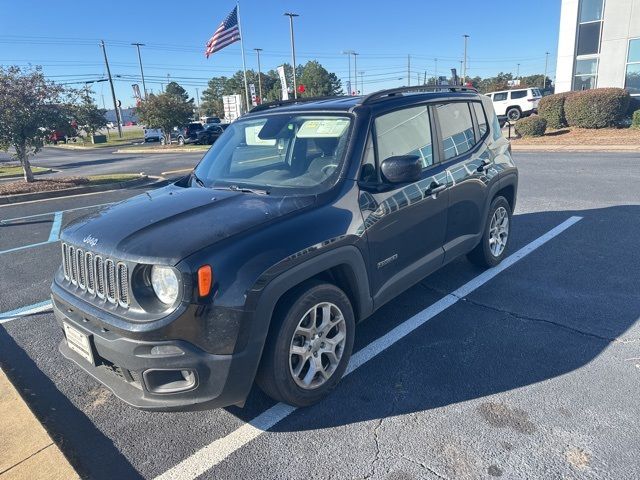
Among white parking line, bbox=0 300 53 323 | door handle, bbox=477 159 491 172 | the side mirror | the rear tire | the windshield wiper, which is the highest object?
the side mirror

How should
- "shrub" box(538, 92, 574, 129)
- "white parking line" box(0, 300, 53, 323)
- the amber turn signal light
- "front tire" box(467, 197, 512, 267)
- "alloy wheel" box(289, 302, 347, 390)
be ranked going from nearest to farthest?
the amber turn signal light < "alloy wheel" box(289, 302, 347, 390) < "white parking line" box(0, 300, 53, 323) < "front tire" box(467, 197, 512, 267) < "shrub" box(538, 92, 574, 129)

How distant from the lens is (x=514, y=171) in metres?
5.27

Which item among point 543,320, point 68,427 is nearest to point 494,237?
point 543,320

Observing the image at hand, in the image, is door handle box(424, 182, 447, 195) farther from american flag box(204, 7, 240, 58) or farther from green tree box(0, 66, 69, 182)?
american flag box(204, 7, 240, 58)

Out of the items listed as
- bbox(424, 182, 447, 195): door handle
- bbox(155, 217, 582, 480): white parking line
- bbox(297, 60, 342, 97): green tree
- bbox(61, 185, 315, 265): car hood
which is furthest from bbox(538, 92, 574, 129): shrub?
bbox(297, 60, 342, 97): green tree

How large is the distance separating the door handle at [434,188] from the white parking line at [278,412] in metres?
1.07

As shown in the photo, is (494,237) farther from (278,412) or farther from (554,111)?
(554,111)

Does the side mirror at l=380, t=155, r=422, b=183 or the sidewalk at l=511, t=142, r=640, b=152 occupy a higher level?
the side mirror at l=380, t=155, r=422, b=183

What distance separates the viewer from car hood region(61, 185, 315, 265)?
2494 mm

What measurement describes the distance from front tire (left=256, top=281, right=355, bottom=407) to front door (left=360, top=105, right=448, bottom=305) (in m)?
0.42

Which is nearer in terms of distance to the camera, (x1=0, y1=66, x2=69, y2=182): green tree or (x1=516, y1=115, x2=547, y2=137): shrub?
(x1=0, y1=66, x2=69, y2=182): green tree

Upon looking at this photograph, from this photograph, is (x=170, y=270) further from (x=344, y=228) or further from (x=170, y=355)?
(x=344, y=228)

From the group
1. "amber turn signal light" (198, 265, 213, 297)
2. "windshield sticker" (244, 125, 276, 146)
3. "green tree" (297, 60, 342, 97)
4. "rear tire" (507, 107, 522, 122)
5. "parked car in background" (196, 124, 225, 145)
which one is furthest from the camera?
"green tree" (297, 60, 342, 97)

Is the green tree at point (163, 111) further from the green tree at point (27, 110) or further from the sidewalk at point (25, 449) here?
the sidewalk at point (25, 449)
